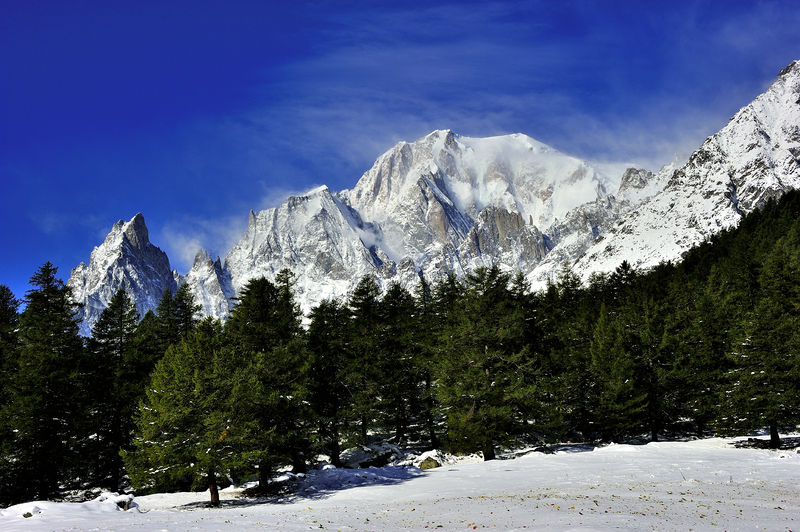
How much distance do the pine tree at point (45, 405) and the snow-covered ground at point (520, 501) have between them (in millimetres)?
9710

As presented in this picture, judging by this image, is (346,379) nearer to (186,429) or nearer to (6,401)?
(186,429)

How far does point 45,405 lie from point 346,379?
1782cm

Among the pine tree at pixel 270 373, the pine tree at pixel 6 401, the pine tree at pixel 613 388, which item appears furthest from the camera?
the pine tree at pixel 613 388

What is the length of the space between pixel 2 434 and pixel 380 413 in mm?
22691

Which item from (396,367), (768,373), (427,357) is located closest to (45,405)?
(396,367)

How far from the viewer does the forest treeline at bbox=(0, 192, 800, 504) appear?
2166 centimetres

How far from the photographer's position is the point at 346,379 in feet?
113

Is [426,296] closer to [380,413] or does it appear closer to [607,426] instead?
[380,413]

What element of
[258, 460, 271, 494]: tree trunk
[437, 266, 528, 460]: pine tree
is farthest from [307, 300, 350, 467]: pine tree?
[437, 266, 528, 460]: pine tree

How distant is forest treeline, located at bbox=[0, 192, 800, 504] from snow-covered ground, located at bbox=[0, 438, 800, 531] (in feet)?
9.37

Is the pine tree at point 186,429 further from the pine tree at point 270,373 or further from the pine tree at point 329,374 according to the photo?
the pine tree at point 329,374

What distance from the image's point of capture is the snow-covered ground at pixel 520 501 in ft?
42.1

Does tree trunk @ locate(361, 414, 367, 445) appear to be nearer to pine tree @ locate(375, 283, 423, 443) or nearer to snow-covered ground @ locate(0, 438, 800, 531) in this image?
pine tree @ locate(375, 283, 423, 443)

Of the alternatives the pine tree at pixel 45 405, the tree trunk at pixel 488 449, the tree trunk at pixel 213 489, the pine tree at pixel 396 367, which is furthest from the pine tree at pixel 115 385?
the tree trunk at pixel 488 449
